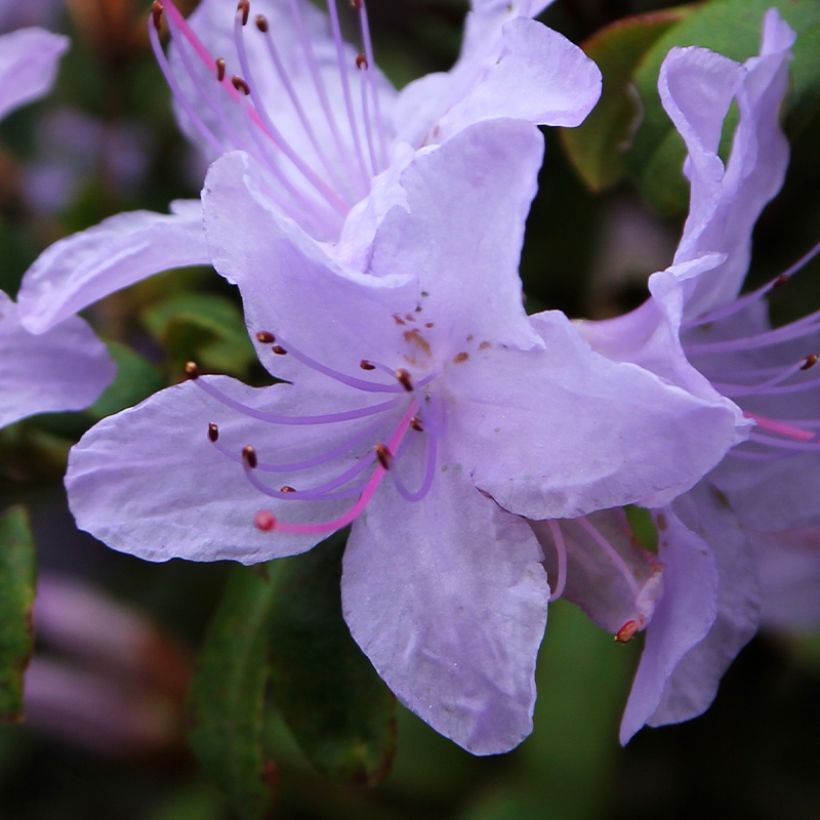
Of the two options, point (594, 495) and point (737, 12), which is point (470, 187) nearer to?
point (594, 495)

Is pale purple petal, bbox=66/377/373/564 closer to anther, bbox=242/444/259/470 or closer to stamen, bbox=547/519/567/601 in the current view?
anther, bbox=242/444/259/470

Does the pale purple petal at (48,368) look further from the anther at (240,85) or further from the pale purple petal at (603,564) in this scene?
the pale purple petal at (603,564)

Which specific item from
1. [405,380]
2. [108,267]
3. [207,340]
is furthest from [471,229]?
[207,340]

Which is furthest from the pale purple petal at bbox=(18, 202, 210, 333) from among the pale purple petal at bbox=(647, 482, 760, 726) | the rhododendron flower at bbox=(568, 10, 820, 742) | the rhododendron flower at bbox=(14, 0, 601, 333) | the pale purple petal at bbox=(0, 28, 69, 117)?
the pale purple petal at bbox=(647, 482, 760, 726)

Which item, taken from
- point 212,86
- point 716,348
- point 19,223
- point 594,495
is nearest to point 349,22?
point 19,223

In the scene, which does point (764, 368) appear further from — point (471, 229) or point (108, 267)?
point (108, 267)

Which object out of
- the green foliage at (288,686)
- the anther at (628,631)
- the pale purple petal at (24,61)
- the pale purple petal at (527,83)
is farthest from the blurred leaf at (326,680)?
the pale purple petal at (24,61)

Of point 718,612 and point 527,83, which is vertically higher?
point 527,83
